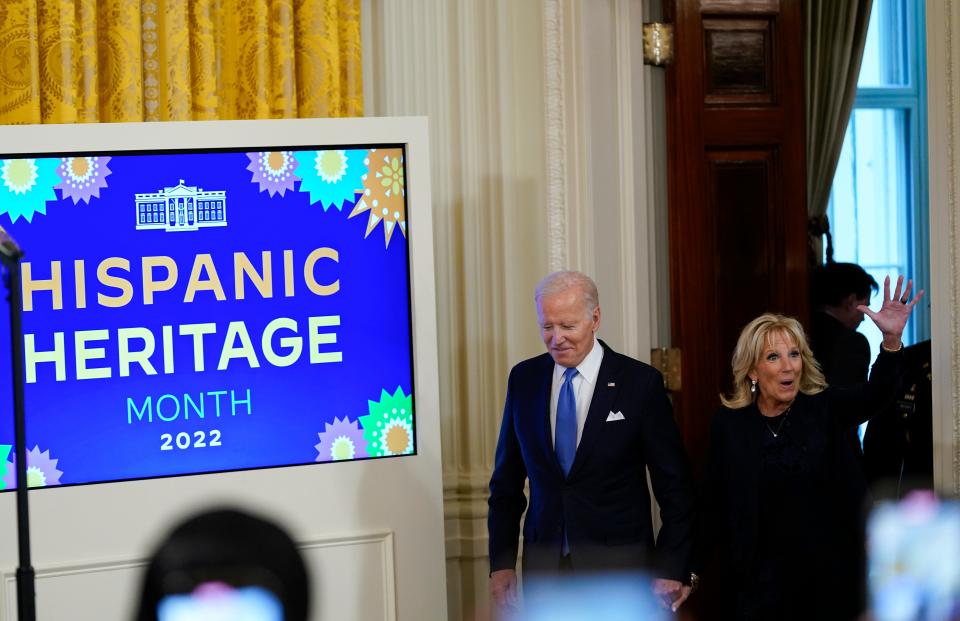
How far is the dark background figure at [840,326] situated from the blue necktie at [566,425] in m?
1.43

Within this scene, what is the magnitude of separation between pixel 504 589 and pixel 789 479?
A: 0.82 metres

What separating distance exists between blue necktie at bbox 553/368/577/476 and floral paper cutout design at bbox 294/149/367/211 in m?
0.87

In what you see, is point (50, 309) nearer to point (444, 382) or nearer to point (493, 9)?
point (444, 382)

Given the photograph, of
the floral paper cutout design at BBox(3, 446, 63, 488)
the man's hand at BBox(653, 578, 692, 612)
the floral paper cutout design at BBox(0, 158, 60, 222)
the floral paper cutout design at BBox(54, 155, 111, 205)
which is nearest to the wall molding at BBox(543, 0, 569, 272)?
the man's hand at BBox(653, 578, 692, 612)

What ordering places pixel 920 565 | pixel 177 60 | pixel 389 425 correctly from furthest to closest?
pixel 177 60, pixel 389 425, pixel 920 565

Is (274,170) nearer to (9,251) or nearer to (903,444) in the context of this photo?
(9,251)

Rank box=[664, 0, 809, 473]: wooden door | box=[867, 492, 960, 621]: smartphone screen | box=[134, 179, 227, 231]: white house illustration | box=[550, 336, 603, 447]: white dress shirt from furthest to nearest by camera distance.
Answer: box=[664, 0, 809, 473]: wooden door
box=[134, 179, 227, 231]: white house illustration
box=[550, 336, 603, 447]: white dress shirt
box=[867, 492, 960, 621]: smartphone screen

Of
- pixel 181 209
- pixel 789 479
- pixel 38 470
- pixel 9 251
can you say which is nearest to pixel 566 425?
pixel 789 479

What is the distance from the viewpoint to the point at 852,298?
4.79 metres

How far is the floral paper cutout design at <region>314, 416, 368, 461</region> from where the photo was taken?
3.59 m

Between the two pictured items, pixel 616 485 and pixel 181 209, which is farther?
pixel 181 209

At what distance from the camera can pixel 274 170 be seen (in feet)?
11.7

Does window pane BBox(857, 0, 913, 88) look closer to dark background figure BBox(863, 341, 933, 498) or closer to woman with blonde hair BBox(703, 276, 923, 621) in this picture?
dark background figure BBox(863, 341, 933, 498)

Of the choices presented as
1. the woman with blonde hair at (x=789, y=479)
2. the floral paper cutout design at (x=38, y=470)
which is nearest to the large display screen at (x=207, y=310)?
the floral paper cutout design at (x=38, y=470)
